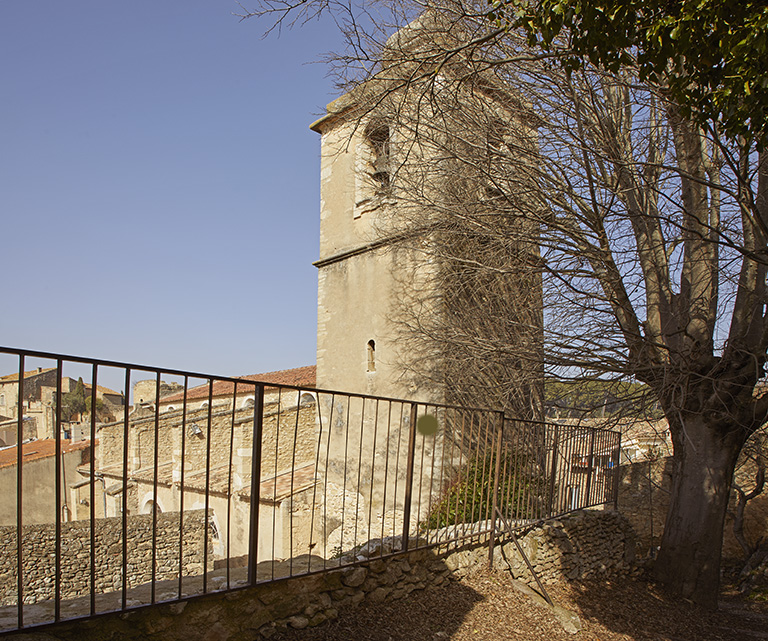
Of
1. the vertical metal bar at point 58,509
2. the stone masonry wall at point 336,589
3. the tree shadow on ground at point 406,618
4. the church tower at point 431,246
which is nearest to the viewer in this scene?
the vertical metal bar at point 58,509

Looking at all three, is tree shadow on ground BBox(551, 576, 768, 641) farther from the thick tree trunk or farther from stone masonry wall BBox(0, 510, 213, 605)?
stone masonry wall BBox(0, 510, 213, 605)

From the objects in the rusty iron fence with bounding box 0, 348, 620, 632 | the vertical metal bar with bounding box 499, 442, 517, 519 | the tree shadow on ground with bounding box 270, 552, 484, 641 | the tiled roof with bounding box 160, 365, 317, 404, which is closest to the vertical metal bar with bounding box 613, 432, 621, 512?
the rusty iron fence with bounding box 0, 348, 620, 632

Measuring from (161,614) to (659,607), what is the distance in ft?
19.2

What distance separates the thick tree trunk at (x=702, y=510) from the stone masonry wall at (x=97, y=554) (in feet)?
32.2

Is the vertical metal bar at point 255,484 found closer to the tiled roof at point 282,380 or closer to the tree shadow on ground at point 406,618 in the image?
the tree shadow on ground at point 406,618

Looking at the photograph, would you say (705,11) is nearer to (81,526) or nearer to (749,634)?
(749,634)

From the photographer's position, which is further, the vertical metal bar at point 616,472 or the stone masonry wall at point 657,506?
the stone masonry wall at point 657,506

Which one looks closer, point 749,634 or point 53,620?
point 53,620

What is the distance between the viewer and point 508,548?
604 cm

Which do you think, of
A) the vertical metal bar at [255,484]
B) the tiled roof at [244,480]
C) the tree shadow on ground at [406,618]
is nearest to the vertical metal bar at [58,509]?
the vertical metal bar at [255,484]

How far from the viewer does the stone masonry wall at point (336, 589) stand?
10.2 feet

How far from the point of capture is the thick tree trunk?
7062mm

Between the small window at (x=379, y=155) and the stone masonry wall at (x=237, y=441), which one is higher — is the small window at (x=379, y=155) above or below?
above

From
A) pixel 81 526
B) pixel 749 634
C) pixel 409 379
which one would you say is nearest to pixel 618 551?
pixel 749 634
